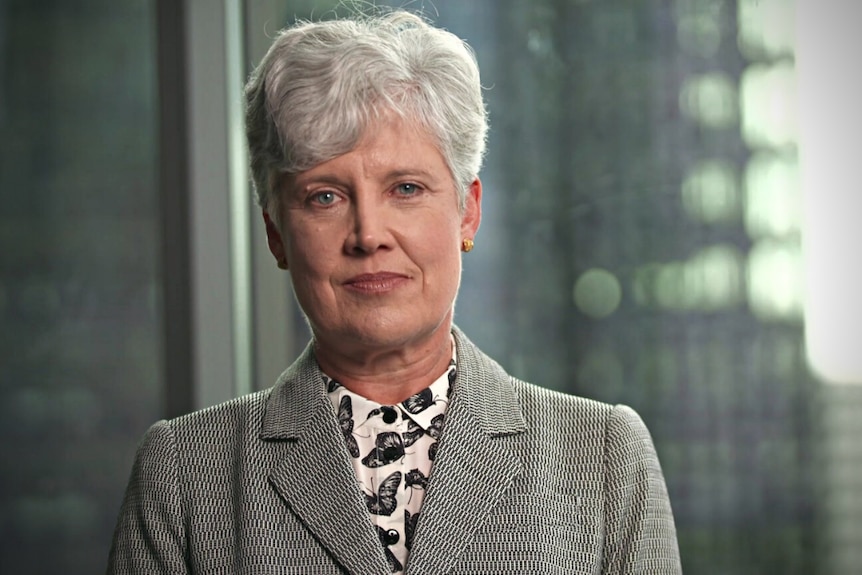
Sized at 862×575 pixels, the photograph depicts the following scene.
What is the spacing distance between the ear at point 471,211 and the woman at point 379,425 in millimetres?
30

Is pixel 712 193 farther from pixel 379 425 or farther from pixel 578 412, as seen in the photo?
pixel 379 425

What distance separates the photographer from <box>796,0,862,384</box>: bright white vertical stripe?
2457mm

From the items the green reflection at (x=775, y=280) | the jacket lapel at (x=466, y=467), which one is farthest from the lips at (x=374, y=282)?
the green reflection at (x=775, y=280)

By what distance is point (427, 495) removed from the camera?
1638 mm

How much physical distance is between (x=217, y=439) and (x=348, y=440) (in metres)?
0.22

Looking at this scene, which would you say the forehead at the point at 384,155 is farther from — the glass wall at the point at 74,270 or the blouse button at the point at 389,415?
the glass wall at the point at 74,270

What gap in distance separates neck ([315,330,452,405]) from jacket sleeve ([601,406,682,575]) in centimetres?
31

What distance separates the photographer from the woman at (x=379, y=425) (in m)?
1.63

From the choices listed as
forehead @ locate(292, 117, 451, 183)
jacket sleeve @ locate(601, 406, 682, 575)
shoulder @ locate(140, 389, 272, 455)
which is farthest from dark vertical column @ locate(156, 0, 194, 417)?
jacket sleeve @ locate(601, 406, 682, 575)

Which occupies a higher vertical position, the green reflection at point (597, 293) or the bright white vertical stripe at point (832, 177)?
the bright white vertical stripe at point (832, 177)

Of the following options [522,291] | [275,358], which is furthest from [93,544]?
[522,291]

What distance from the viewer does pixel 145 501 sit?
67.4 inches

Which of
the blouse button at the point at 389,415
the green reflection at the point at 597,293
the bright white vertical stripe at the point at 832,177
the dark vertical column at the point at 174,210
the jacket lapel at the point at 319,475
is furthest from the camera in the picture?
the dark vertical column at the point at 174,210

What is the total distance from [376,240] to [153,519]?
0.57 m
